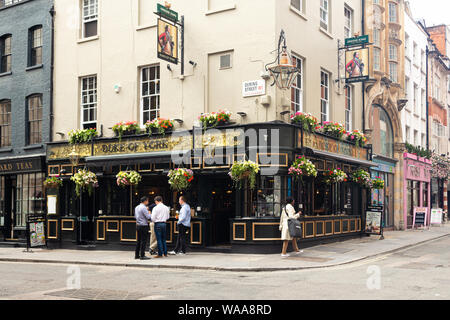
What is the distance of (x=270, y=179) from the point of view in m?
16.5

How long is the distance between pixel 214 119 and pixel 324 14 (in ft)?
23.1

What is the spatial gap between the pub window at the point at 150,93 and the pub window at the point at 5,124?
7.37 meters

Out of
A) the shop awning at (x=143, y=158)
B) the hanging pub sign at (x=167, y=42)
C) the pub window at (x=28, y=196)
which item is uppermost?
the hanging pub sign at (x=167, y=42)

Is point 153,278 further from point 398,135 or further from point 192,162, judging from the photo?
point 398,135

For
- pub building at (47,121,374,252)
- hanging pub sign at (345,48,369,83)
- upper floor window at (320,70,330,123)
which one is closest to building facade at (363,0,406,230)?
hanging pub sign at (345,48,369,83)

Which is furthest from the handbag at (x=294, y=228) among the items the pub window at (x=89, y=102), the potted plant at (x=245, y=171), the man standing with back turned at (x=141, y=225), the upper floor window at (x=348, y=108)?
the pub window at (x=89, y=102)

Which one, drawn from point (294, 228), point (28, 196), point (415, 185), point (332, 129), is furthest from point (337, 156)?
point (415, 185)

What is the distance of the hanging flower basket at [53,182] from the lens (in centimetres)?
1983

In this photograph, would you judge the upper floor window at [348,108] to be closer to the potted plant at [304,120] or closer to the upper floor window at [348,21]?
the upper floor window at [348,21]

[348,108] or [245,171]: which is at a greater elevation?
[348,108]

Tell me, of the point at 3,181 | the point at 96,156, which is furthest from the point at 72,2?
the point at 3,181

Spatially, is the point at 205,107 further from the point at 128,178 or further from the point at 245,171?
the point at 128,178

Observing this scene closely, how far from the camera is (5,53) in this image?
77.3ft

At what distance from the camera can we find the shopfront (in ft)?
70.4
